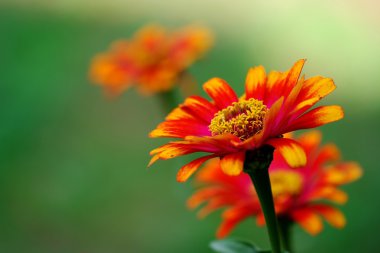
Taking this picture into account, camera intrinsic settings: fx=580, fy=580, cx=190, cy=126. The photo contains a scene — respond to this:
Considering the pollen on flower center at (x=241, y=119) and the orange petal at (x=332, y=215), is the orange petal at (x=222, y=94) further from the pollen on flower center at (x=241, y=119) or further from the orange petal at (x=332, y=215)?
the orange petal at (x=332, y=215)

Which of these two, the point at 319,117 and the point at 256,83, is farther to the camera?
the point at 256,83

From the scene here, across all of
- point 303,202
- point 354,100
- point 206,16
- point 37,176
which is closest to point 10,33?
point 206,16

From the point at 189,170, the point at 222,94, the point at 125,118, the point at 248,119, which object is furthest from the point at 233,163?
the point at 125,118

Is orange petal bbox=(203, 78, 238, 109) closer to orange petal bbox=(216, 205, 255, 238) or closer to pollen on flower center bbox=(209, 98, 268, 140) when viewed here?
pollen on flower center bbox=(209, 98, 268, 140)

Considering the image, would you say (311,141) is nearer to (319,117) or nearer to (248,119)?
(248,119)

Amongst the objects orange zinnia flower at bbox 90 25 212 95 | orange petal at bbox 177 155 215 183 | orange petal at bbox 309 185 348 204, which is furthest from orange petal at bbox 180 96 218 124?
orange zinnia flower at bbox 90 25 212 95

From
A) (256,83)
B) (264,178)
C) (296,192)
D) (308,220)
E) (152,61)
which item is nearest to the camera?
(264,178)
